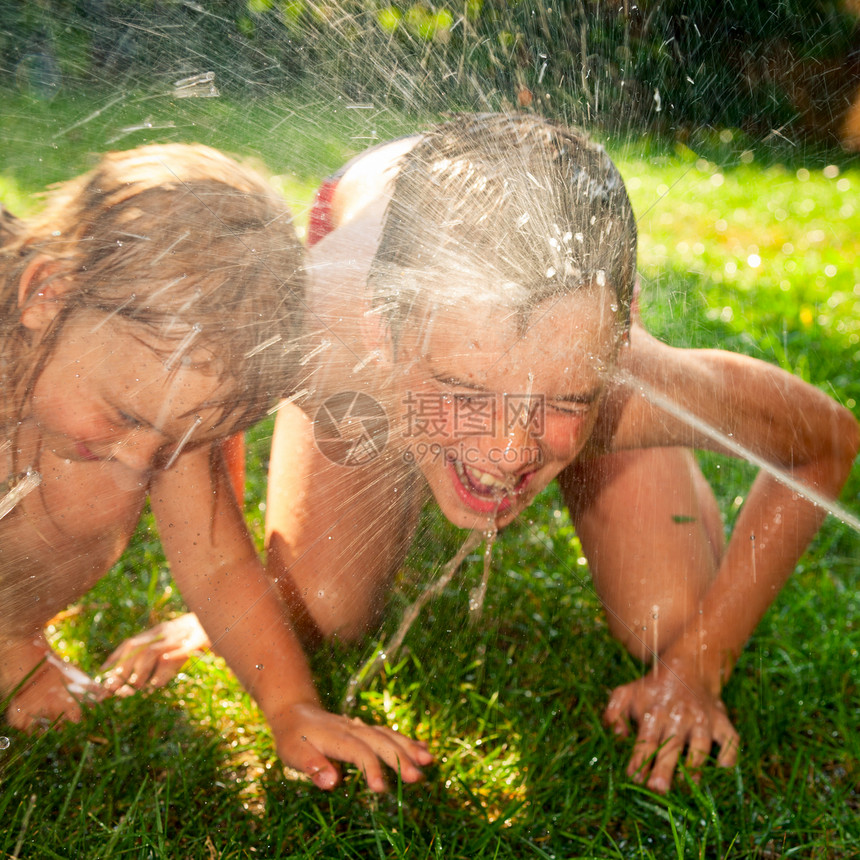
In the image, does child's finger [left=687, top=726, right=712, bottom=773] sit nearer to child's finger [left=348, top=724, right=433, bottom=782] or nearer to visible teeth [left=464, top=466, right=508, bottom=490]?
child's finger [left=348, top=724, right=433, bottom=782]

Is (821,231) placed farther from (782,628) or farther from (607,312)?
(607,312)

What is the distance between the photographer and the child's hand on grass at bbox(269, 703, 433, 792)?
105 cm

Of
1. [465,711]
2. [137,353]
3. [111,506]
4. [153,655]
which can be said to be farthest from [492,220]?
[465,711]

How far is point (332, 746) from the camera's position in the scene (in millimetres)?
1064

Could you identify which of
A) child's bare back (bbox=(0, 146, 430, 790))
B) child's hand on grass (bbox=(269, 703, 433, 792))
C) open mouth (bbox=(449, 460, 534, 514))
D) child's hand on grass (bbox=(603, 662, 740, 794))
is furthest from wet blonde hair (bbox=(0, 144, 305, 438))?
child's hand on grass (bbox=(603, 662, 740, 794))

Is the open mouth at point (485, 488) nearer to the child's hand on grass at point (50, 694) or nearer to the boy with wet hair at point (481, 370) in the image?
the boy with wet hair at point (481, 370)

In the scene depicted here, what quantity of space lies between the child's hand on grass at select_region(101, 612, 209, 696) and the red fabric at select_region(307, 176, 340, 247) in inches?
16.9

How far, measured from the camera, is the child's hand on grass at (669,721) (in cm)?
130

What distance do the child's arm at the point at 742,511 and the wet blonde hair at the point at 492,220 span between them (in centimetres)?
15

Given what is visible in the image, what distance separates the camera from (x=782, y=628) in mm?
1578

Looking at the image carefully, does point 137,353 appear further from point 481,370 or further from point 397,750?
point 397,750

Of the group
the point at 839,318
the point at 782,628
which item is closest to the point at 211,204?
the point at 782,628

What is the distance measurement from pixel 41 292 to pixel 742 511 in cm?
91

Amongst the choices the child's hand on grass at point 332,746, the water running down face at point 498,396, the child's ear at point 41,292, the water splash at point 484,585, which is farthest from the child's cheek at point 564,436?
the child's ear at point 41,292
